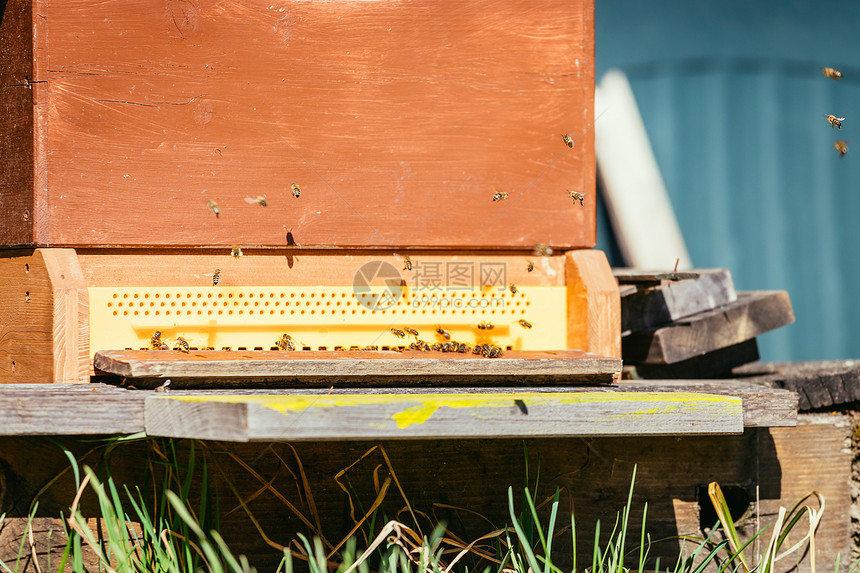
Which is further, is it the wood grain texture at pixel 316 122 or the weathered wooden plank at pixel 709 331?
the weathered wooden plank at pixel 709 331

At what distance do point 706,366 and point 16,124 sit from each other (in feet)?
8.67

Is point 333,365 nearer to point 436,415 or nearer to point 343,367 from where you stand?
point 343,367

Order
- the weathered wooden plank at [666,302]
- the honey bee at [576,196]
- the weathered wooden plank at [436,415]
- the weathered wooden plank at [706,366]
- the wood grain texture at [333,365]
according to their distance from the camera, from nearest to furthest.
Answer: the weathered wooden plank at [436,415], the wood grain texture at [333,365], the honey bee at [576,196], the weathered wooden plank at [666,302], the weathered wooden plank at [706,366]

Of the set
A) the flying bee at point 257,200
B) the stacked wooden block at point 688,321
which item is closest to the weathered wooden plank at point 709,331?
the stacked wooden block at point 688,321

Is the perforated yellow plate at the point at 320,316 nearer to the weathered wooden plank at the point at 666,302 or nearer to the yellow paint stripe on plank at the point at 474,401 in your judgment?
the weathered wooden plank at the point at 666,302

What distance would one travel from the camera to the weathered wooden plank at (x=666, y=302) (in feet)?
9.89

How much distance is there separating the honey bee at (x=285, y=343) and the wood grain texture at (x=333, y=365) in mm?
188

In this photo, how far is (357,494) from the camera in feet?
7.23

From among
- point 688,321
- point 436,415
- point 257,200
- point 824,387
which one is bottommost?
point 824,387

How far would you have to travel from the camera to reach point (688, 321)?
9.70ft

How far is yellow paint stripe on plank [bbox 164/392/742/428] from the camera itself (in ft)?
5.14

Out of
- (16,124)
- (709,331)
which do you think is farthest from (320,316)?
(709,331)

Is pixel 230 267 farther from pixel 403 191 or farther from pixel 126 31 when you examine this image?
pixel 126 31

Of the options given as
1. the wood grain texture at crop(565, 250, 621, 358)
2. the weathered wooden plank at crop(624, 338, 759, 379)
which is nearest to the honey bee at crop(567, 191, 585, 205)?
the wood grain texture at crop(565, 250, 621, 358)
